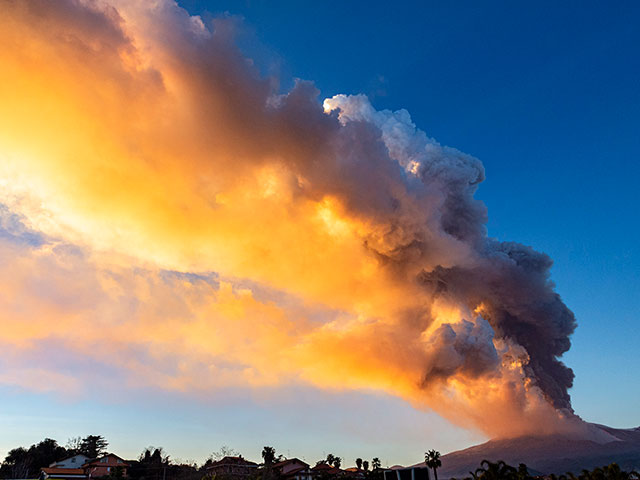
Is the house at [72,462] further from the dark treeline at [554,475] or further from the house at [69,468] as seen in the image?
the dark treeline at [554,475]

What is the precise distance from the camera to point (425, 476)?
8562 millimetres

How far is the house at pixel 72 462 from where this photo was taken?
123 m

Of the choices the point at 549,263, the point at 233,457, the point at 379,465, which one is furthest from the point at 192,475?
the point at 549,263

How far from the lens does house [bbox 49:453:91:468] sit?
403 feet

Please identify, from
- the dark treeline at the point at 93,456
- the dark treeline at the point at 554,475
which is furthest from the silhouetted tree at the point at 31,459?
the dark treeline at the point at 554,475

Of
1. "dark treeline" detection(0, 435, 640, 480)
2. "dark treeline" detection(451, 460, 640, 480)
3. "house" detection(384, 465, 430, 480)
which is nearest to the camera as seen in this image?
"house" detection(384, 465, 430, 480)

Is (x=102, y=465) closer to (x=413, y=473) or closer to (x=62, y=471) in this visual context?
(x=62, y=471)

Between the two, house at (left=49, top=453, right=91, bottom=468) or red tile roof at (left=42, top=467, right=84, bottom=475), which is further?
house at (left=49, top=453, right=91, bottom=468)

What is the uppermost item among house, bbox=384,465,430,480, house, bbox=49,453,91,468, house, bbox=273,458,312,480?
house, bbox=49,453,91,468

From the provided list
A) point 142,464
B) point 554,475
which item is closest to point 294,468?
point 142,464

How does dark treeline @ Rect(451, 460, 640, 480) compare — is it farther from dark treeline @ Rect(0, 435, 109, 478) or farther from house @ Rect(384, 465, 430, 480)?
dark treeline @ Rect(0, 435, 109, 478)

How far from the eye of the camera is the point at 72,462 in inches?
4904

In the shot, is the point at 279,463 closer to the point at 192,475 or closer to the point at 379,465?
the point at 379,465

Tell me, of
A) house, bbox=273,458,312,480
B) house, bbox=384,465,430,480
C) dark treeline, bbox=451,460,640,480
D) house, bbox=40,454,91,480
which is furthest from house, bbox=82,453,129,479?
house, bbox=384,465,430,480
